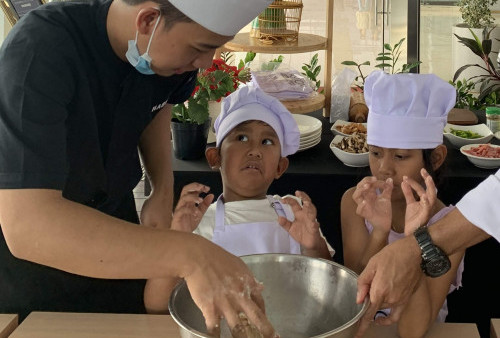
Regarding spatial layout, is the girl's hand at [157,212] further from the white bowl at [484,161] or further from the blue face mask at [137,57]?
the white bowl at [484,161]

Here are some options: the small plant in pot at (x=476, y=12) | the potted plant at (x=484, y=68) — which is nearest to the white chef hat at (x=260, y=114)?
the potted plant at (x=484, y=68)

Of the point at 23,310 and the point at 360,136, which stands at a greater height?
the point at 360,136

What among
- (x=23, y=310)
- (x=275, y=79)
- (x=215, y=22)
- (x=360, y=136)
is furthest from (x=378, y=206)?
(x=275, y=79)

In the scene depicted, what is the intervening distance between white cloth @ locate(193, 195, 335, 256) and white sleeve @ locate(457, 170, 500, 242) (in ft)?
1.89

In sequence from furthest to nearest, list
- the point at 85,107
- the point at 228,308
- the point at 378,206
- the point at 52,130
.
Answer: the point at 378,206, the point at 85,107, the point at 52,130, the point at 228,308

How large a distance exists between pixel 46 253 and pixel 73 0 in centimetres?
67

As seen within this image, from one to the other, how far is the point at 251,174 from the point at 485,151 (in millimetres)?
1066

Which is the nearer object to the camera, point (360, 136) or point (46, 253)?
point (46, 253)

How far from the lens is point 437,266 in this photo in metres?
1.28

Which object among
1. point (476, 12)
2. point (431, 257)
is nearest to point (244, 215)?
point (431, 257)

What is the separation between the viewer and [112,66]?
4.61 ft

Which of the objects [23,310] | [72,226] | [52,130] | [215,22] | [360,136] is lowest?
[23,310]

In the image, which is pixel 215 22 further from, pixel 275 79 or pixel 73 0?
pixel 275 79

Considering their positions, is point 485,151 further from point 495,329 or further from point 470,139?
point 495,329
